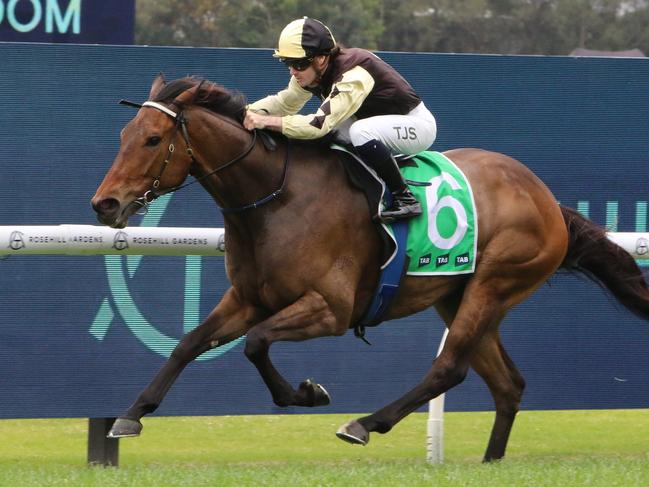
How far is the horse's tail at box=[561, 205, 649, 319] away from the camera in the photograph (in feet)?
21.5

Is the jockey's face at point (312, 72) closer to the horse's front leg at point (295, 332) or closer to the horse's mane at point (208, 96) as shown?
the horse's mane at point (208, 96)

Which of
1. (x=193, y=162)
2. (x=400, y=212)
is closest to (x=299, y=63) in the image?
(x=193, y=162)

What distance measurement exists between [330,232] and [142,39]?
3005 centimetres

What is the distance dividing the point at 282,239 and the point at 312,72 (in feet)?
2.56

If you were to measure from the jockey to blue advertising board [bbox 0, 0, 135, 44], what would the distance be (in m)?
1.70

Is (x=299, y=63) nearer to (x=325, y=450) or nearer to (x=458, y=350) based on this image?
(x=458, y=350)

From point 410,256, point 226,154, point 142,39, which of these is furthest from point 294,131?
point 142,39

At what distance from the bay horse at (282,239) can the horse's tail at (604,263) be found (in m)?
0.43

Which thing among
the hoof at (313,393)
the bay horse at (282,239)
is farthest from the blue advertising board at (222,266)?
the hoof at (313,393)

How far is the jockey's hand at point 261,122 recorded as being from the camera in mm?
5633

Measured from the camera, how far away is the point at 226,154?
219 inches

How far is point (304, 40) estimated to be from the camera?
563cm

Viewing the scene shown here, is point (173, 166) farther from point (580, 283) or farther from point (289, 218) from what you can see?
point (580, 283)

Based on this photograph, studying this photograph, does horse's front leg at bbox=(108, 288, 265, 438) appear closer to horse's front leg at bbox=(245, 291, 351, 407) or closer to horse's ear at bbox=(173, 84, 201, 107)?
horse's front leg at bbox=(245, 291, 351, 407)
